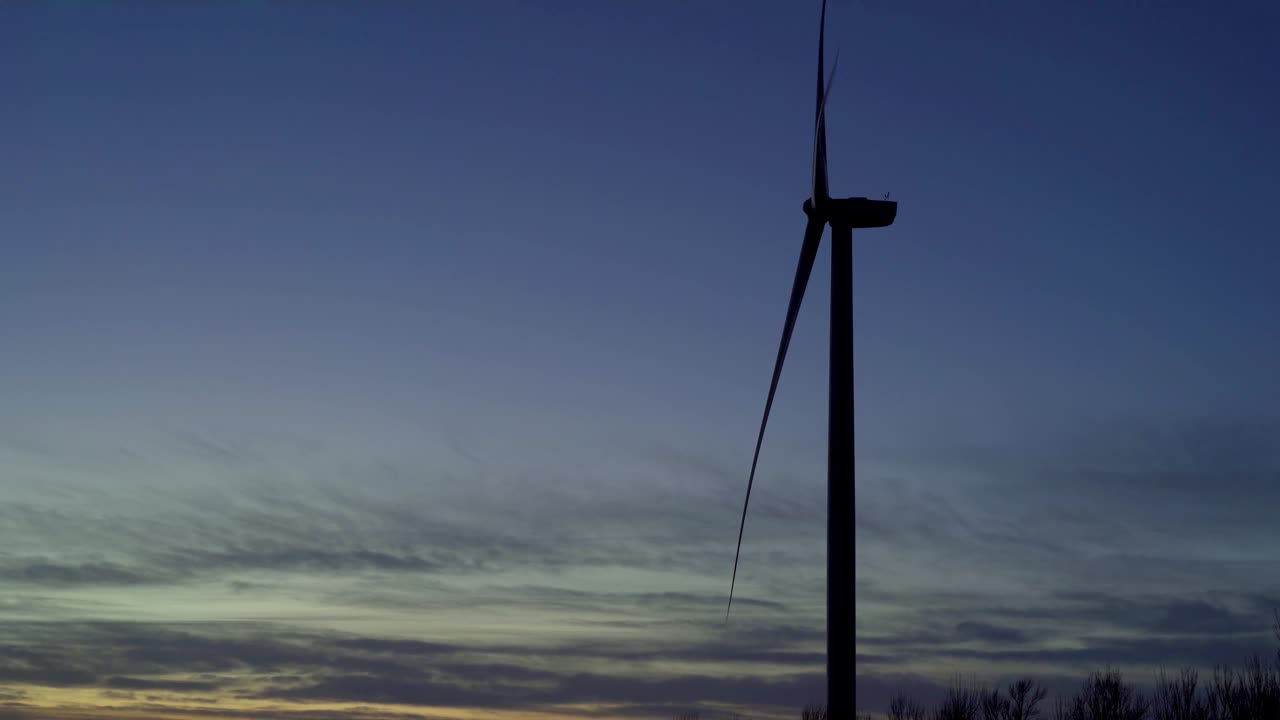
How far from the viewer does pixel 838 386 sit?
31.1 metres

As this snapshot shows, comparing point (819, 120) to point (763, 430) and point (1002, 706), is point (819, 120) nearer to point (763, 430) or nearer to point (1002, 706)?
point (763, 430)

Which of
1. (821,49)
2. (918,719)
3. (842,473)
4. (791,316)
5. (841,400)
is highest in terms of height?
(821,49)

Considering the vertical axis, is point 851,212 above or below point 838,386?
above

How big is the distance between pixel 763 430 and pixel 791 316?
3.56 meters

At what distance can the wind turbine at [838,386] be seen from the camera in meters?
28.4

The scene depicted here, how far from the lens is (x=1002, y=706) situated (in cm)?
6375

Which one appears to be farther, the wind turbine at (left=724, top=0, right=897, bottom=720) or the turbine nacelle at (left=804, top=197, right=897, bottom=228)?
the turbine nacelle at (left=804, top=197, right=897, bottom=228)

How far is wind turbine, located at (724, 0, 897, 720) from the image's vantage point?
28375 mm

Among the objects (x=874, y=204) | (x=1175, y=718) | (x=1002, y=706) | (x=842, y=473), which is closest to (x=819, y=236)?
(x=874, y=204)

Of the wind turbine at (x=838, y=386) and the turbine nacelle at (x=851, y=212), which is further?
the turbine nacelle at (x=851, y=212)

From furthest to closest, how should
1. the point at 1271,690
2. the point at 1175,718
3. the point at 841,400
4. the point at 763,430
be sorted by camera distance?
the point at 1175,718 → the point at 1271,690 → the point at 763,430 → the point at 841,400

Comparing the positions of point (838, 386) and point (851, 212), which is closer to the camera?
point (838, 386)

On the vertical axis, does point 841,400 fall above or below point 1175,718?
above

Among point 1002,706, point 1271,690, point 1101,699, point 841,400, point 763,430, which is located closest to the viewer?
point 841,400
